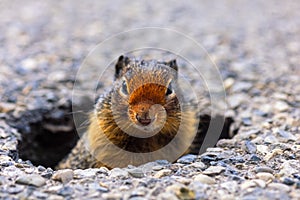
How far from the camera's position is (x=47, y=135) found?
5703mm

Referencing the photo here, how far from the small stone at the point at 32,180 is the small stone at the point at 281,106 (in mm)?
3023

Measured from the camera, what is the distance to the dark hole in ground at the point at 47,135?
17.7 ft

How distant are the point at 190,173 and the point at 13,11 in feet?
20.8

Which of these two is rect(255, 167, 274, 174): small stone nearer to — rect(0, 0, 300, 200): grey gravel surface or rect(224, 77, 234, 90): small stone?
rect(0, 0, 300, 200): grey gravel surface

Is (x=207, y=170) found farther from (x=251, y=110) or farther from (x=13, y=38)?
(x=13, y=38)

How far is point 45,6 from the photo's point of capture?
30.3 feet

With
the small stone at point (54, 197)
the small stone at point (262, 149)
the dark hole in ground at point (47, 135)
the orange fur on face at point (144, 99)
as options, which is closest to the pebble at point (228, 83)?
the small stone at point (262, 149)

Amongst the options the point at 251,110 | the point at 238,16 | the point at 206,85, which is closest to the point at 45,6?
the point at 238,16

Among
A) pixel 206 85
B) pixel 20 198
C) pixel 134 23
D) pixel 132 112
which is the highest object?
pixel 134 23

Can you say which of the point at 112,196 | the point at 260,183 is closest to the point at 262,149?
the point at 260,183

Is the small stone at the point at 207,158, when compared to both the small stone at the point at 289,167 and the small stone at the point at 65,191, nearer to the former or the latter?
the small stone at the point at 289,167

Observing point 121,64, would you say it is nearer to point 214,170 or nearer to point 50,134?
point 214,170

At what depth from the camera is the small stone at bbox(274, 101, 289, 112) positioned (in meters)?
5.31

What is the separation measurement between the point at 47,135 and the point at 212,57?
279 cm
